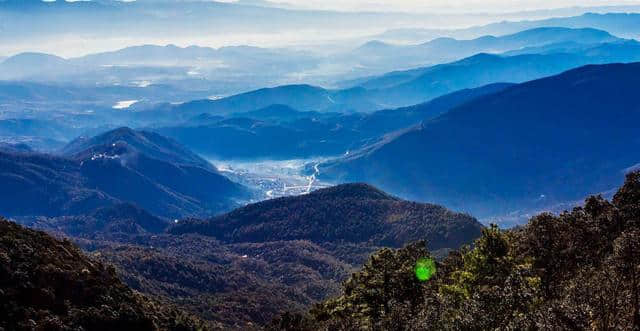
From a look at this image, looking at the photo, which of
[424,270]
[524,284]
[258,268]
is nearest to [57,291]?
[524,284]

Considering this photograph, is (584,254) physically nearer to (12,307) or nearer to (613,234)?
(613,234)

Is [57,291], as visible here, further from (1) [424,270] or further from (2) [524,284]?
(1) [424,270]

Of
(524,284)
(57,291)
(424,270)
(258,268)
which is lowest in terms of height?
(258,268)

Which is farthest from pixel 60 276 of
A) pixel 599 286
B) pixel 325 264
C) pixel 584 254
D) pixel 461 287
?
pixel 325 264

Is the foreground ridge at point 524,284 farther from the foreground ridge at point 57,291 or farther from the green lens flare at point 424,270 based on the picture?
the foreground ridge at point 57,291

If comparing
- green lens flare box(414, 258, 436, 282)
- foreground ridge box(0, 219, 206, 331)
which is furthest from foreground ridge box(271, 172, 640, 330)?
foreground ridge box(0, 219, 206, 331)

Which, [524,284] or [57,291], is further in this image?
[57,291]

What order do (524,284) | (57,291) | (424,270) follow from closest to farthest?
(524,284), (57,291), (424,270)

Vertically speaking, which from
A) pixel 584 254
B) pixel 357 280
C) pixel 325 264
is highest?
pixel 584 254
